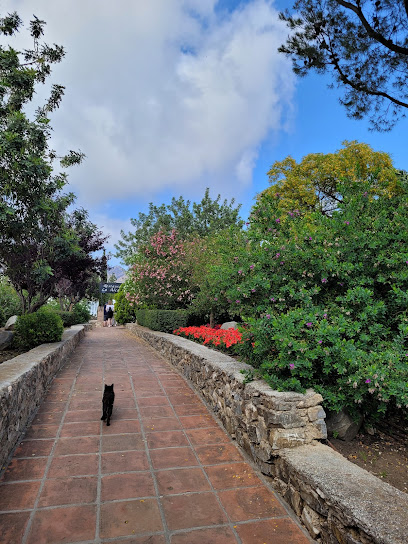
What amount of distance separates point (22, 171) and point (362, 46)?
609 cm

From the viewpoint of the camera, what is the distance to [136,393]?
209 inches

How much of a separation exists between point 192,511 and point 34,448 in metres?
1.85

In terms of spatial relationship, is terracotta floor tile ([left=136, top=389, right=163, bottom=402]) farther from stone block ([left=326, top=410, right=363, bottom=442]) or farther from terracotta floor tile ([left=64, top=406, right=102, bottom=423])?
stone block ([left=326, top=410, right=363, bottom=442])

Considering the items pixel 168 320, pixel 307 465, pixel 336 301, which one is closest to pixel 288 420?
pixel 307 465

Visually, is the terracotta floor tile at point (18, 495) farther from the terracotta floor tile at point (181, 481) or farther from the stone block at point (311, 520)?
the stone block at point (311, 520)

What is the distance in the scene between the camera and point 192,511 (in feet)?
8.04

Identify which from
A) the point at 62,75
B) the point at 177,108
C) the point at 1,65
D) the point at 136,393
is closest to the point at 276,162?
the point at 177,108

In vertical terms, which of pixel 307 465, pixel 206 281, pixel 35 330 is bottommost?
pixel 307 465

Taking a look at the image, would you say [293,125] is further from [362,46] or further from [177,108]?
[177,108]

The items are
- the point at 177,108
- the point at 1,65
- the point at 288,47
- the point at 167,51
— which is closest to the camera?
the point at 1,65

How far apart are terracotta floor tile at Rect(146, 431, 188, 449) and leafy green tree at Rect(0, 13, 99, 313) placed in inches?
144

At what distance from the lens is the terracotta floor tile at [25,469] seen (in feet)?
9.39

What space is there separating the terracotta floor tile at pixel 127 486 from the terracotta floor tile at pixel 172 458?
223 mm

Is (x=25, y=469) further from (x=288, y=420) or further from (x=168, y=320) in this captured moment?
(x=168, y=320)
